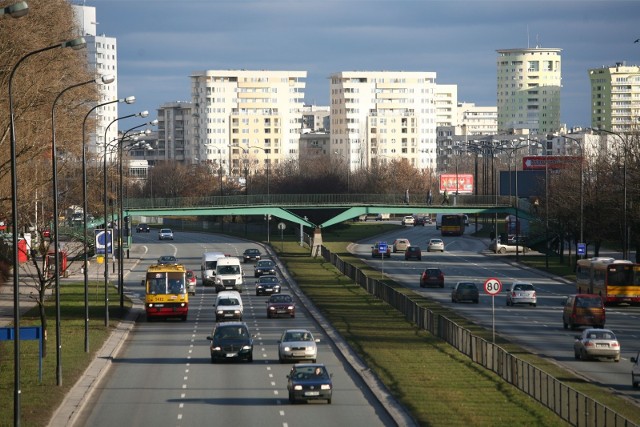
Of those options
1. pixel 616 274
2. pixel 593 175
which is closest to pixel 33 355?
pixel 616 274

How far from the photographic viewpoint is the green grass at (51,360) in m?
34.4

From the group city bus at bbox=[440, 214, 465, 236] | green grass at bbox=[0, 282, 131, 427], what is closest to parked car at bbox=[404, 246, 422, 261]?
city bus at bbox=[440, 214, 465, 236]

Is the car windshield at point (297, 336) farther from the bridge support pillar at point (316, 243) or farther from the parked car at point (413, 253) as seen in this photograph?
the bridge support pillar at point (316, 243)

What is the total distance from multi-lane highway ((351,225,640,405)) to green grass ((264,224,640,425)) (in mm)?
1159

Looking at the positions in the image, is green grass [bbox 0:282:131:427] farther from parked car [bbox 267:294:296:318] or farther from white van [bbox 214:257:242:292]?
white van [bbox 214:257:242:292]

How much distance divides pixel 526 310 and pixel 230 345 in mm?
Answer: 26006

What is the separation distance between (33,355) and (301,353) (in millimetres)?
9978

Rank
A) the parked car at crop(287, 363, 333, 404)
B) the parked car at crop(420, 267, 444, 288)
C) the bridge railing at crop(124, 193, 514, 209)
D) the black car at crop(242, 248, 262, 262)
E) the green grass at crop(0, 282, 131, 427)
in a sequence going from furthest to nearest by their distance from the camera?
the bridge railing at crop(124, 193, 514, 209)
the black car at crop(242, 248, 262, 262)
the parked car at crop(420, 267, 444, 288)
the parked car at crop(287, 363, 333, 404)
the green grass at crop(0, 282, 131, 427)

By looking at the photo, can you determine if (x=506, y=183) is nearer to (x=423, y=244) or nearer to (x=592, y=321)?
(x=423, y=244)

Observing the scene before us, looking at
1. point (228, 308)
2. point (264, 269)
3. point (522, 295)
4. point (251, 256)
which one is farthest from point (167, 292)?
point (251, 256)

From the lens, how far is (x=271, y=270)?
303 feet

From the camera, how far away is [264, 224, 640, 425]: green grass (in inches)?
1271

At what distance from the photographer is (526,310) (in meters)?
67.2

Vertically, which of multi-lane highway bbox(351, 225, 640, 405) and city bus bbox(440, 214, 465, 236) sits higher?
A: city bus bbox(440, 214, 465, 236)
